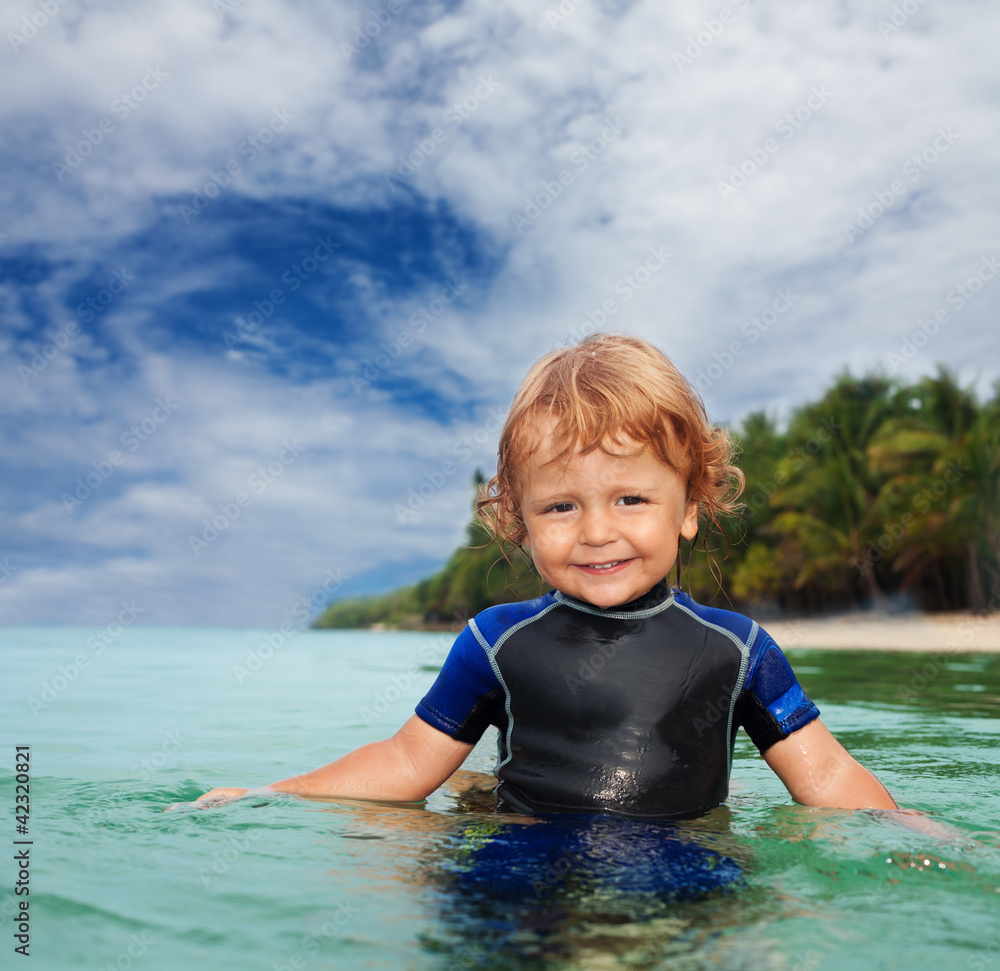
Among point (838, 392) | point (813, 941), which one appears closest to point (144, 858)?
point (813, 941)

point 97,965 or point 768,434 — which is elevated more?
point 768,434

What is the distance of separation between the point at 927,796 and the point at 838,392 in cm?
3588

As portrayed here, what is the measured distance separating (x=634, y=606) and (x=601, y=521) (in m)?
0.32

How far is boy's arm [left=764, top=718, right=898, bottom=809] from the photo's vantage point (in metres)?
2.36

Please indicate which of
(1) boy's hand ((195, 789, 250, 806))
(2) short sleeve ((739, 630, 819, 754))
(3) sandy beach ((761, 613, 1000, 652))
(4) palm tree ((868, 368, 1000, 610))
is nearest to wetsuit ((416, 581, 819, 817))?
(2) short sleeve ((739, 630, 819, 754))

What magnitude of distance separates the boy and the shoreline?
14.2 m

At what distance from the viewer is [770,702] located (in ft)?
8.00

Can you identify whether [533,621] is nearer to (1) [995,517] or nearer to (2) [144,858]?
(2) [144,858]

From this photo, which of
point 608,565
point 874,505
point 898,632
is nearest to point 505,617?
point 608,565

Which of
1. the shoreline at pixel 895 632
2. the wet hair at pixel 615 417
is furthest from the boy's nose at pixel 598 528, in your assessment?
the shoreline at pixel 895 632

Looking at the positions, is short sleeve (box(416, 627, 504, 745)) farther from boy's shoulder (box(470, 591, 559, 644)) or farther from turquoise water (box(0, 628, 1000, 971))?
turquoise water (box(0, 628, 1000, 971))

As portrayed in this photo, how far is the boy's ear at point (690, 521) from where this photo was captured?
99.4 inches

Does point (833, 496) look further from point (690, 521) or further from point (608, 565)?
point (608, 565)

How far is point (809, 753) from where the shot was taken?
241 cm
